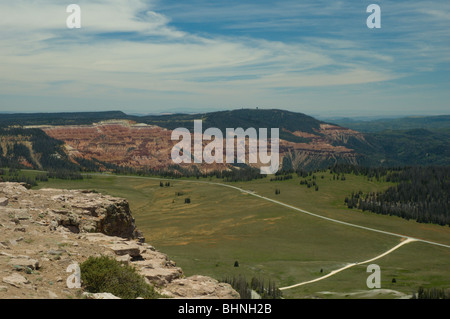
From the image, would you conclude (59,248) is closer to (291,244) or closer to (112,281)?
(112,281)

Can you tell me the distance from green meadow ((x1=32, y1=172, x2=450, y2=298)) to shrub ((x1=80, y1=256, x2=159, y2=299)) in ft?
137

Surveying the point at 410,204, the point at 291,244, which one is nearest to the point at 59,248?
the point at 291,244

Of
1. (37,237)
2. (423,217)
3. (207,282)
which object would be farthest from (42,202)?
(423,217)

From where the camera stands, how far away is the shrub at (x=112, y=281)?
19312mm

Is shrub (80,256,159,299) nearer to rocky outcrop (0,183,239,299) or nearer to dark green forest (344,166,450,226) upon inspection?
rocky outcrop (0,183,239,299)

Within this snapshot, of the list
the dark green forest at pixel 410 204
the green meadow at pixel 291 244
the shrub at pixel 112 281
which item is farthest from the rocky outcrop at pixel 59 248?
the dark green forest at pixel 410 204

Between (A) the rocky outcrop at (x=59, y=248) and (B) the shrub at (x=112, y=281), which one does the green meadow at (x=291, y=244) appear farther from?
(B) the shrub at (x=112, y=281)

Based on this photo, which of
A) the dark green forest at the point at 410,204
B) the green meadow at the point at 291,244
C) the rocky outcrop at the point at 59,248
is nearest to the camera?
the rocky outcrop at the point at 59,248

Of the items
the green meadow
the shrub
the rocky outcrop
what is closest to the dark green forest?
the green meadow

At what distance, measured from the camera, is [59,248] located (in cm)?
2267

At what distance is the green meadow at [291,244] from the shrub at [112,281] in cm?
4166
